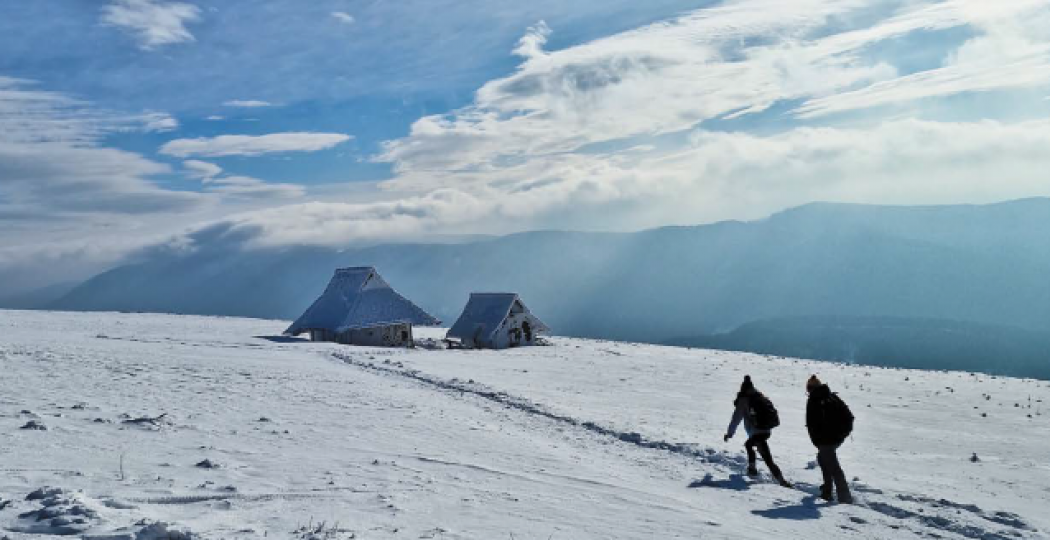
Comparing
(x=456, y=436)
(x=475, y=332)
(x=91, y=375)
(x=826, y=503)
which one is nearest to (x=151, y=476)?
(x=456, y=436)

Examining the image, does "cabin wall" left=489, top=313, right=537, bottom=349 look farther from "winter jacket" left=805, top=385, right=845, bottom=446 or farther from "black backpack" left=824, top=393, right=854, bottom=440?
"black backpack" left=824, top=393, right=854, bottom=440

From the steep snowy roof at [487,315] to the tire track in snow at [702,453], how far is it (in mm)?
20554

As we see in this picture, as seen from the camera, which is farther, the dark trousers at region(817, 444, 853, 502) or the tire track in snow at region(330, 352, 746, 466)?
the tire track in snow at region(330, 352, 746, 466)

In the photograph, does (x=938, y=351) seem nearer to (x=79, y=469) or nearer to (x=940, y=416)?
(x=940, y=416)

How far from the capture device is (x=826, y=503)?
10953 mm

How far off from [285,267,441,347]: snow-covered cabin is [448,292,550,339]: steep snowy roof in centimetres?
210

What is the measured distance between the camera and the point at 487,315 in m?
48.7

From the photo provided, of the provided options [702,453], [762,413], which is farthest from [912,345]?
[762,413]

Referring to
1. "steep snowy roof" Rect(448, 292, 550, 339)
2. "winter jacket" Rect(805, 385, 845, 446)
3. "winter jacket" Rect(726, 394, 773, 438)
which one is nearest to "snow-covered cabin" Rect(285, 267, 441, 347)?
"steep snowy roof" Rect(448, 292, 550, 339)

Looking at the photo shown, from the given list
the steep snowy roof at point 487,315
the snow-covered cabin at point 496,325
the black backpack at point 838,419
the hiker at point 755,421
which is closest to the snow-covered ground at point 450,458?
the hiker at point 755,421

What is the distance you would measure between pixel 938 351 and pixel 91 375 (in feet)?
481

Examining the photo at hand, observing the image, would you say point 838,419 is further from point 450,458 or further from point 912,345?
point 912,345

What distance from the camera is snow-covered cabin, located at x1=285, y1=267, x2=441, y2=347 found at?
45969 mm

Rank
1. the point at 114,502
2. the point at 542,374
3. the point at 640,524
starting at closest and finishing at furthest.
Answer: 1. the point at 114,502
2. the point at 640,524
3. the point at 542,374
